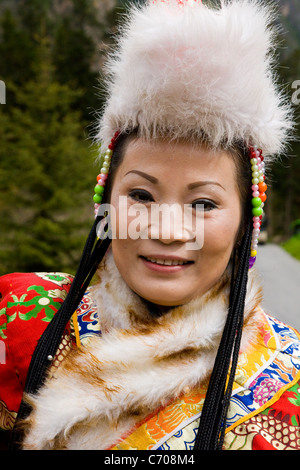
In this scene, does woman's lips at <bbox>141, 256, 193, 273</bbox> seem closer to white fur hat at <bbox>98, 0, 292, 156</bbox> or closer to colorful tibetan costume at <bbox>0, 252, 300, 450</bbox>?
colorful tibetan costume at <bbox>0, 252, 300, 450</bbox>

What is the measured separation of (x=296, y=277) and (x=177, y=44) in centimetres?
932

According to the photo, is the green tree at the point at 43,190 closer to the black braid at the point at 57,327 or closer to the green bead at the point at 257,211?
the black braid at the point at 57,327

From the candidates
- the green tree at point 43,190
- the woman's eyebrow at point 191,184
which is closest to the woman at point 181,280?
the woman's eyebrow at point 191,184

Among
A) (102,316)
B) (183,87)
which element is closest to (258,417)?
(102,316)

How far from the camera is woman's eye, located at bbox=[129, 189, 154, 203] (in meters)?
1.37

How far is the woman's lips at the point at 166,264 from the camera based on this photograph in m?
1.34

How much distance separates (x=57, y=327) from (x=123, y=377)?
31 cm

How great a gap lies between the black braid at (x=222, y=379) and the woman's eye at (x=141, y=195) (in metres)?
0.41

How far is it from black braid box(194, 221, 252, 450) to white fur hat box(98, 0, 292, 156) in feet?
1.70

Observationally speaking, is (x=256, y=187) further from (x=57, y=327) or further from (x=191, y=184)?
(x=57, y=327)

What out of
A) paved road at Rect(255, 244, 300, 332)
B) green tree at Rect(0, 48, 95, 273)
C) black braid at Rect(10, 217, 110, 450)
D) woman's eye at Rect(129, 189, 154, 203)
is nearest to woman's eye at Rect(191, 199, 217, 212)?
woman's eye at Rect(129, 189, 154, 203)

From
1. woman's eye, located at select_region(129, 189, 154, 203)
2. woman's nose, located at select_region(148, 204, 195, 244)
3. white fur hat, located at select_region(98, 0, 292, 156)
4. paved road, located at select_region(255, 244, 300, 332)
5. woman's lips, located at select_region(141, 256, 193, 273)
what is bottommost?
paved road, located at select_region(255, 244, 300, 332)

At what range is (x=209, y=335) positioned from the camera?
1.30 meters
